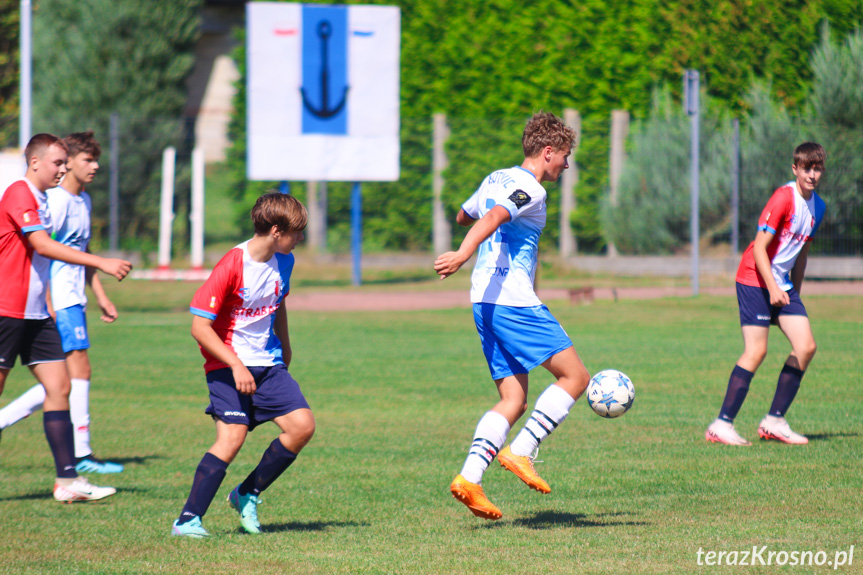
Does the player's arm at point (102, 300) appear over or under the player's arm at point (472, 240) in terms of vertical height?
under

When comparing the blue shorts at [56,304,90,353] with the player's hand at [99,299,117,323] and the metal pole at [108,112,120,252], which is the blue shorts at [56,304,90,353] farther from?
the metal pole at [108,112,120,252]

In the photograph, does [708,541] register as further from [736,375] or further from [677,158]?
[677,158]

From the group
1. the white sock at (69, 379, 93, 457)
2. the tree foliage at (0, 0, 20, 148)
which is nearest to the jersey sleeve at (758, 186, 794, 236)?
the white sock at (69, 379, 93, 457)

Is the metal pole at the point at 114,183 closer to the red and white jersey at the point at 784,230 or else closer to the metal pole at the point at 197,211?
the metal pole at the point at 197,211

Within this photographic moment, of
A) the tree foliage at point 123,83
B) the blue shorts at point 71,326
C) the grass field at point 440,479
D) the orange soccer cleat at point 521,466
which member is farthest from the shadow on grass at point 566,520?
the tree foliage at point 123,83

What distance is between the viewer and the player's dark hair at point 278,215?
4.95 meters

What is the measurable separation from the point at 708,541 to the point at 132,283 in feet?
58.0

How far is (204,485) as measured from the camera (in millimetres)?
5012

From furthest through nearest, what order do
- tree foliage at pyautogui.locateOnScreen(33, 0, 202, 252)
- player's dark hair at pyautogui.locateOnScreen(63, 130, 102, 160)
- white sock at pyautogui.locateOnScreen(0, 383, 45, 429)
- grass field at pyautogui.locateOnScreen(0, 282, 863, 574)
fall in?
tree foliage at pyautogui.locateOnScreen(33, 0, 202, 252), player's dark hair at pyautogui.locateOnScreen(63, 130, 102, 160), white sock at pyautogui.locateOnScreen(0, 383, 45, 429), grass field at pyautogui.locateOnScreen(0, 282, 863, 574)

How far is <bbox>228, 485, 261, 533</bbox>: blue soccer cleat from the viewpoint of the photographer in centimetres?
520

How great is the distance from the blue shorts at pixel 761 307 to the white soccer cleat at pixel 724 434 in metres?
0.74

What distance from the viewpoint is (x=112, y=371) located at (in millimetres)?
11172

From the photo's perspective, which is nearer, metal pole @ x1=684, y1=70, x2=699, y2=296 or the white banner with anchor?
metal pole @ x1=684, y1=70, x2=699, y2=296

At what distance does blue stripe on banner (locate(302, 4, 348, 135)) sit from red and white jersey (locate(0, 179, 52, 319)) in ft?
49.1
